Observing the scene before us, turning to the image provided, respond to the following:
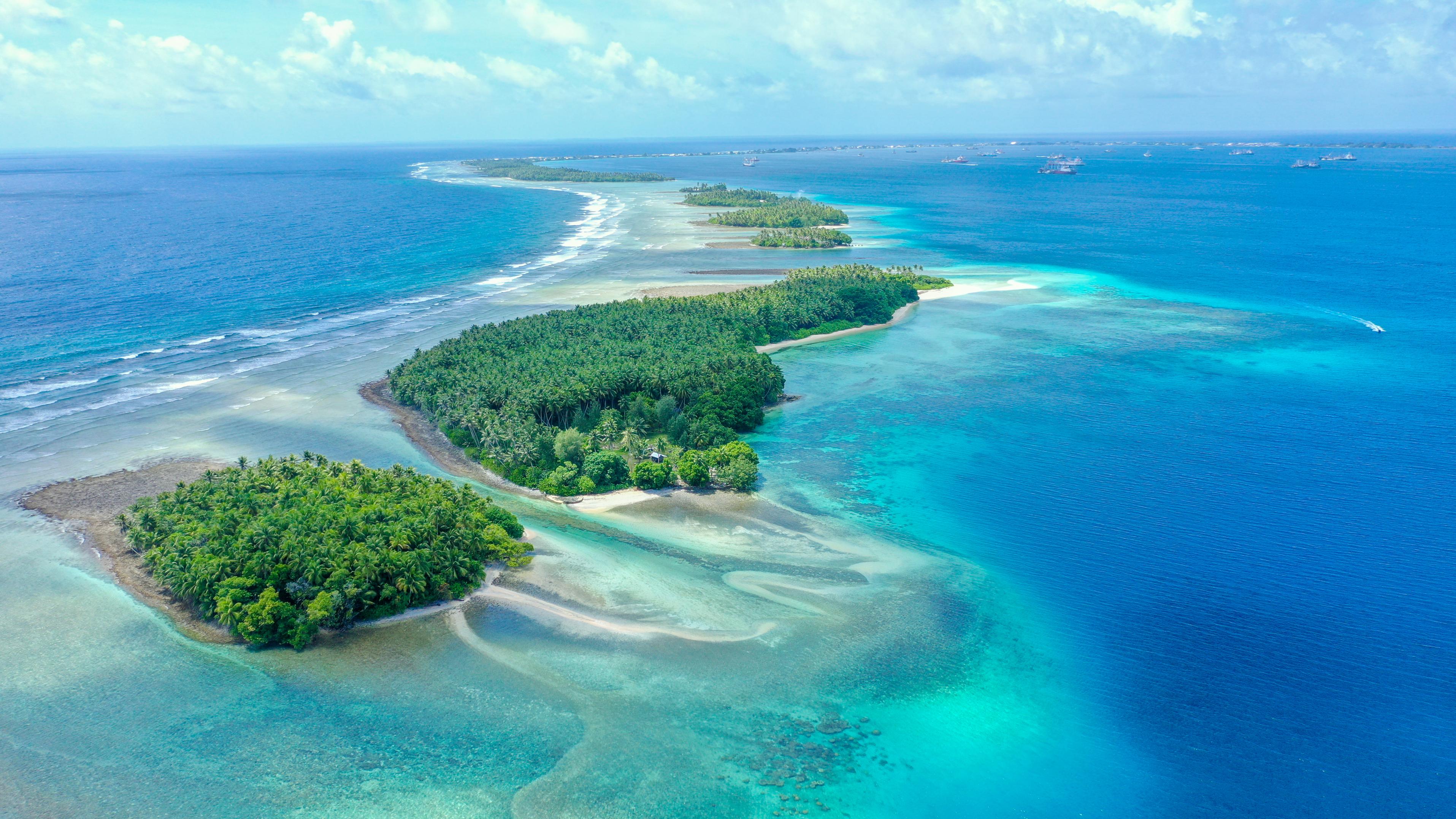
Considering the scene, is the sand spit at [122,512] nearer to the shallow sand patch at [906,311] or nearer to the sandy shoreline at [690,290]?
the shallow sand patch at [906,311]

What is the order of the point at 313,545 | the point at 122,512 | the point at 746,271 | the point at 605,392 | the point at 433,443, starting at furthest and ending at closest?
the point at 746,271 → the point at 605,392 → the point at 433,443 → the point at 122,512 → the point at 313,545

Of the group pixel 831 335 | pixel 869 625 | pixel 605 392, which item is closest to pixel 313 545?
pixel 869 625

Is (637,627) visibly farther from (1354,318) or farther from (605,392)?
(1354,318)

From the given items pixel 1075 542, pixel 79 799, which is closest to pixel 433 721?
pixel 79 799

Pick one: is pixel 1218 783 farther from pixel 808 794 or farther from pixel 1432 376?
pixel 1432 376

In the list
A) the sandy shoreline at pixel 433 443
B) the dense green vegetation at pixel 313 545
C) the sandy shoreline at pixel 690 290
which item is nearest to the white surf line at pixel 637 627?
the dense green vegetation at pixel 313 545

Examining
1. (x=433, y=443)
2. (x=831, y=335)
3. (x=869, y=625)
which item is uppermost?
(x=831, y=335)
